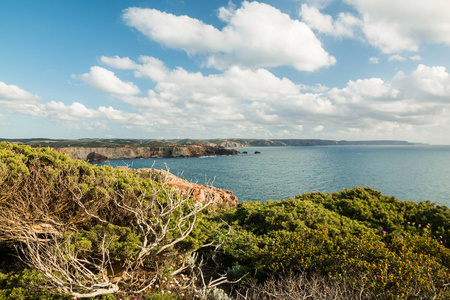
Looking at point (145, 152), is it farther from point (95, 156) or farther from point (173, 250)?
point (173, 250)

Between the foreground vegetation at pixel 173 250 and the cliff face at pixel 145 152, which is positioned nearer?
the foreground vegetation at pixel 173 250

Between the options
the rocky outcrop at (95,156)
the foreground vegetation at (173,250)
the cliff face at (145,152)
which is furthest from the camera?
the cliff face at (145,152)

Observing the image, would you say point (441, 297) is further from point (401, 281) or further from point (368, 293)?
point (368, 293)

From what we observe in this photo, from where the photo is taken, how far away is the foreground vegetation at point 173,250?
4668 millimetres

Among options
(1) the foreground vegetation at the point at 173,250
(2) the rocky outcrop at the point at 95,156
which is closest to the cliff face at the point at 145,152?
(2) the rocky outcrop at the point at 95,156

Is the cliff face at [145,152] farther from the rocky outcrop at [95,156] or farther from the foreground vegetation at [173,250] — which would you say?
the foreground vegetation at [173,250]

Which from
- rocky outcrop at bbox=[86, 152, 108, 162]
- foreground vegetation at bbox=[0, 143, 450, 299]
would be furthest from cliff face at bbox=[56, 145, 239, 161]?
foreground vegetation at bbox=[0, 143, 450, 299]

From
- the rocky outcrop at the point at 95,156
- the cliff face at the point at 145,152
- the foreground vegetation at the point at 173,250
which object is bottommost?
the rocky outcrop at the point at 95,156

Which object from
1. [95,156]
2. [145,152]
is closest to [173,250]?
[95,156]

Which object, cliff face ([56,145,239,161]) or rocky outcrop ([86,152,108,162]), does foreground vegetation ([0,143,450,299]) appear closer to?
rocky outcrop ([86,152,108,162])

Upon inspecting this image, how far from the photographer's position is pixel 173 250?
6.79 metres

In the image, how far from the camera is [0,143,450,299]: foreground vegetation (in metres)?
4.67

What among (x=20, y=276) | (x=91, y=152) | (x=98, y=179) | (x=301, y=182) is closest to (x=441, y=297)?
(x=20, y=276)

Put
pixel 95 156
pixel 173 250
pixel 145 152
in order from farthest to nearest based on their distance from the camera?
pixel 145 152 → pixel 95 156 → pixel 173 250
